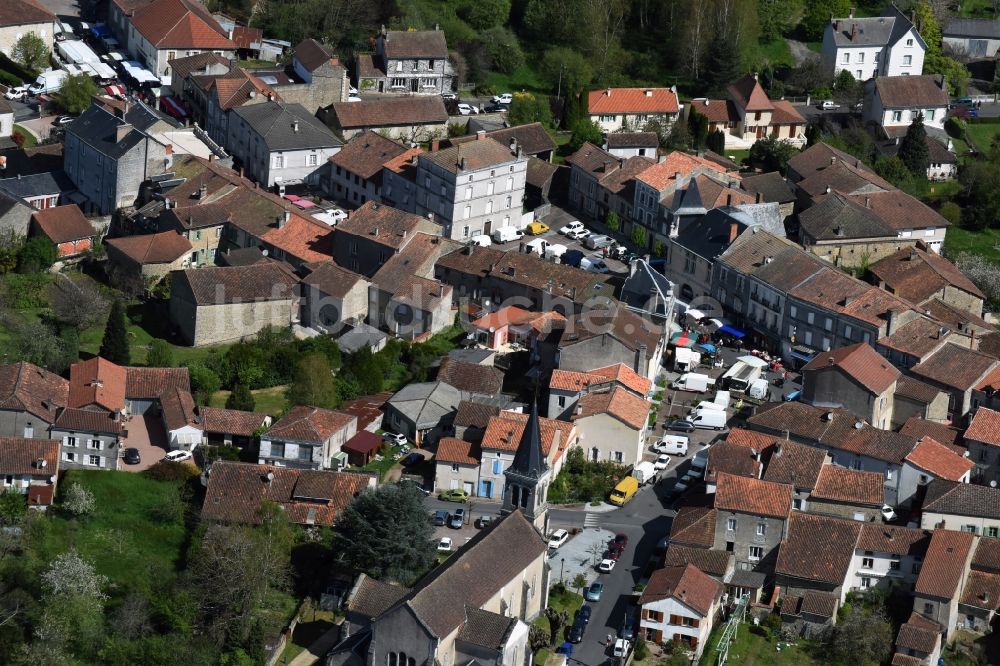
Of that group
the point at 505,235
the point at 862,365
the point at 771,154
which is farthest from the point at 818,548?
the point at 771,154

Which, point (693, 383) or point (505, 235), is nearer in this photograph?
point (693, 383)

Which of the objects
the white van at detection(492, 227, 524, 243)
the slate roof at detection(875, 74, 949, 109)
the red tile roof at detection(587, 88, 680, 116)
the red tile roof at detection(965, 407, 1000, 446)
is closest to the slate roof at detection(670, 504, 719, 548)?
the red tile roof at detection(965, 407, 1000, 446)

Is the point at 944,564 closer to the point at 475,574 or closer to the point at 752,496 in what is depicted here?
the point at 752,496

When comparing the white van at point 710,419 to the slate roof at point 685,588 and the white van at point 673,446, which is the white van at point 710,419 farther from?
the slate roof at point 685,588

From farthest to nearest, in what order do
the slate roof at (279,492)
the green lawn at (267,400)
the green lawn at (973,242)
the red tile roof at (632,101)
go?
1. the red tile roof at (632,101)
2. the green lawn at (973,242)
3. the green lawn at (267,400)
4. the slate roof at (279,492)

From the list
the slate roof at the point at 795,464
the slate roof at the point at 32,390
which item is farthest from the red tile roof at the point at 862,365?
the slate roof at the point at 32,390

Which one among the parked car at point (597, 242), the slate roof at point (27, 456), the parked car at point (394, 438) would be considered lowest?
the parked car at point (394, 438)
